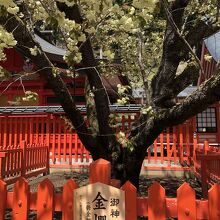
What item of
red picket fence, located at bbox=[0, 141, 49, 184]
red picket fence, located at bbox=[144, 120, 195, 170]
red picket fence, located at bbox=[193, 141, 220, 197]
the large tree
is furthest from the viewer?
red picket fence, located at bbox=[144, 120, 195, 170]

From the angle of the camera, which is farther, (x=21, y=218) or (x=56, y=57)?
(x=56, y=57)

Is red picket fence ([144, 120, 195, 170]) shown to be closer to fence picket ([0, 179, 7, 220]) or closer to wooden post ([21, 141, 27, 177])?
wooden post ([21, 141, 27, 177])

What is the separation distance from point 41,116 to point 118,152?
9.00m

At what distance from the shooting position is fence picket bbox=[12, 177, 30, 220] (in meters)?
2.93

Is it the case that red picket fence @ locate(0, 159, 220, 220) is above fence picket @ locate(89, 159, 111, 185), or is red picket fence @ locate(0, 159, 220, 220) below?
→ below

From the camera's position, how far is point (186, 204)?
105 inches

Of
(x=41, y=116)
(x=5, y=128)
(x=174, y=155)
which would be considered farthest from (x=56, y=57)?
(x=174, y=155)

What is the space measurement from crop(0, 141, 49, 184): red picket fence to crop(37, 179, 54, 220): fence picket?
4.95 meters

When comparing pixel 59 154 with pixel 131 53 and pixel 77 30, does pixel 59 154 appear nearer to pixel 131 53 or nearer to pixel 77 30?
pixel 131 53

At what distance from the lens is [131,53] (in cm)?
1267

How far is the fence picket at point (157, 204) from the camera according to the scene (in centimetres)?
272

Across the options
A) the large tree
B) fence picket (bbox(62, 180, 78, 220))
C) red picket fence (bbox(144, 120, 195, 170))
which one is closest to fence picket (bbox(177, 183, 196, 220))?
fence picket (bbox(62, 180, 78, 220))

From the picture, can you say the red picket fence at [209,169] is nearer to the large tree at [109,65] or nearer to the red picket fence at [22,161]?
the large tree at [109,65]

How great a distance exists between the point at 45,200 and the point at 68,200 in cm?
20
